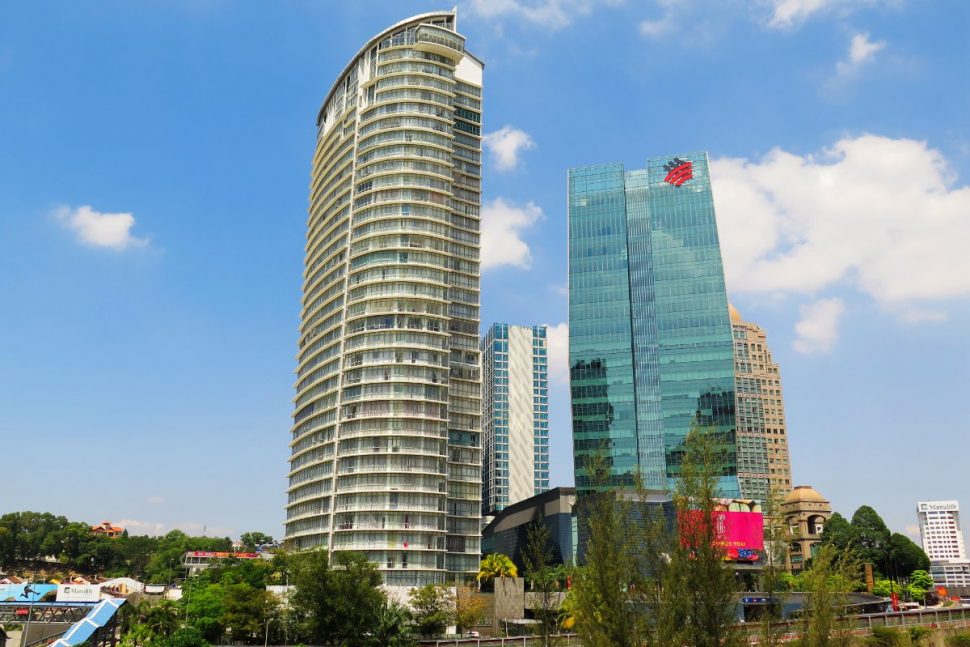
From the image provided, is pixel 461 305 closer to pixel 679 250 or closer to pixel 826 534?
pixel 679 250

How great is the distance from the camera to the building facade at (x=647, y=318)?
517ft

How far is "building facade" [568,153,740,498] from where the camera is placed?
158 metres

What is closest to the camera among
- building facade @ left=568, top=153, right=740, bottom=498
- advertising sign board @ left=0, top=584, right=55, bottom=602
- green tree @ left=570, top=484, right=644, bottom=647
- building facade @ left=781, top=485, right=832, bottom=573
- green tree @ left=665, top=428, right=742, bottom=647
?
green tree @ left=665, top=428, right=742, bottom=647

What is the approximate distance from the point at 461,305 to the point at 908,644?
89671 mm

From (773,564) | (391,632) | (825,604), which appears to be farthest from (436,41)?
(825,604)

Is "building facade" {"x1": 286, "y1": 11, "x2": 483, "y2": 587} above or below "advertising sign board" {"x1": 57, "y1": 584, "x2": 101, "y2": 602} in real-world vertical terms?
above

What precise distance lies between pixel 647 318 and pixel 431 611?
9501cm

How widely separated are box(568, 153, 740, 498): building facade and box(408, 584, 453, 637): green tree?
63.8m

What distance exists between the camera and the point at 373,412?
112312 millimetres

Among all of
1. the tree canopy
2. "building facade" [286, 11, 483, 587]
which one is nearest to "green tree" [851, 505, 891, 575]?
the tree canopy

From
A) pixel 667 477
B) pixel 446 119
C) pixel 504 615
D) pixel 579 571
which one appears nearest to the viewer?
pixel 579 571

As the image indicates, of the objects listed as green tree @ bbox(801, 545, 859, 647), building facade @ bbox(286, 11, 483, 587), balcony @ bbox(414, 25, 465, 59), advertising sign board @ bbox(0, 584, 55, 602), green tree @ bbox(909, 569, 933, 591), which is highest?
balcony @ bbox(414, 25, 465, 59)

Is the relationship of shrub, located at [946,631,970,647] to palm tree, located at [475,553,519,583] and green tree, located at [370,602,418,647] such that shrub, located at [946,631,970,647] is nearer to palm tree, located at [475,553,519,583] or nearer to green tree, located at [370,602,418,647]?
green tree, located at [370,602,418,647]

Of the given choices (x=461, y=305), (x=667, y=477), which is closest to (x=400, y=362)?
(x=461, y=305)
